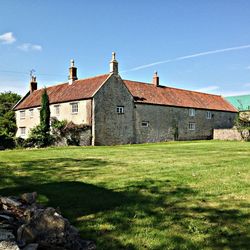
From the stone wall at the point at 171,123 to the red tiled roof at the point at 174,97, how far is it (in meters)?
0.80

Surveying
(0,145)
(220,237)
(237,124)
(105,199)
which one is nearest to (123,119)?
(0,145)

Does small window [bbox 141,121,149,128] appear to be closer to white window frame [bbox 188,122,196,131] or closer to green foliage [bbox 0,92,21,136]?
white window frame [bbox 188,122,196,131]

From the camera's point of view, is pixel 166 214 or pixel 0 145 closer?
pixel 166 214

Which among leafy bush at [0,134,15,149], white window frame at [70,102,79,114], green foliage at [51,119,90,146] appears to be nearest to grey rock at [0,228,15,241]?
green foliage at [51,119,90,146]

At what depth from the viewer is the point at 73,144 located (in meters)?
31.9

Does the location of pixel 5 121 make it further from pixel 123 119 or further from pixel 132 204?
pixel 132 204

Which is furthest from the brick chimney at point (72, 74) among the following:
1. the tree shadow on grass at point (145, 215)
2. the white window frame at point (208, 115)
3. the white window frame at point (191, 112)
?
the tree shadow on grass at point (145, 215)

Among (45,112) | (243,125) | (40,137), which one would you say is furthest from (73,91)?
(243,125)

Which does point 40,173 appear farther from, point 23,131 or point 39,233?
point 23,131

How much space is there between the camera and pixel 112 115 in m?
33.4

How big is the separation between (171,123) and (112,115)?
10026mm

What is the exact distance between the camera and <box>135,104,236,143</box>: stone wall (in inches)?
1431

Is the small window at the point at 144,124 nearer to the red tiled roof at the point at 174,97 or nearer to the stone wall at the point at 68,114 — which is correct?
the red tiled roof at the point at 174,97

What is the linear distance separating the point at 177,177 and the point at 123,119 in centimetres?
2461
